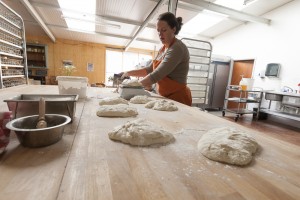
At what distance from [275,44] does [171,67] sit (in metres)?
4.91

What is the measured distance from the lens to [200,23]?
593 cm

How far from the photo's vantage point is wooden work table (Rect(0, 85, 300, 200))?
14.8 inches

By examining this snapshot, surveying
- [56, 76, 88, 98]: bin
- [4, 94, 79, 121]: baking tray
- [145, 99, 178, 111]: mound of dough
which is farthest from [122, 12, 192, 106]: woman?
[4, 94, 79, 121]: baking tray

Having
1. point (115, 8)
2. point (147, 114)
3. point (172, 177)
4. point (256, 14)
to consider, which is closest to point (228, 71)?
point (256, 14)

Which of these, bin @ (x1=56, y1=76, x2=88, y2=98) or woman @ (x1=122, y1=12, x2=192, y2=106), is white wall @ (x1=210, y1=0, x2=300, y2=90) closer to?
woman @ (x1=122, y1=12, x2=192, y2=106)

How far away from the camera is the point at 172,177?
45cm

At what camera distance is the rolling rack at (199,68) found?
4285mm

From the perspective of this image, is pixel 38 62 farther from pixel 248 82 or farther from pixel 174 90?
pixel 248 82

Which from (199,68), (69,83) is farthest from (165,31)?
(199,68)

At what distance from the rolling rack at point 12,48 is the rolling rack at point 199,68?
3.48m

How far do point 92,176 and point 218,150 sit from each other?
1.36 ft

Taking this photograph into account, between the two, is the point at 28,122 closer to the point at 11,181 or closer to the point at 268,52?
the point at 11,181

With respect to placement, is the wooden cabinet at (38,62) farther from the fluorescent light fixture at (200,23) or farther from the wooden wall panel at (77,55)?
the fluorescent light fixture at (200,23)

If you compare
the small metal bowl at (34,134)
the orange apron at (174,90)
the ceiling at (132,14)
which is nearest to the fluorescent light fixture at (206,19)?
the ceiling at (132,14)
